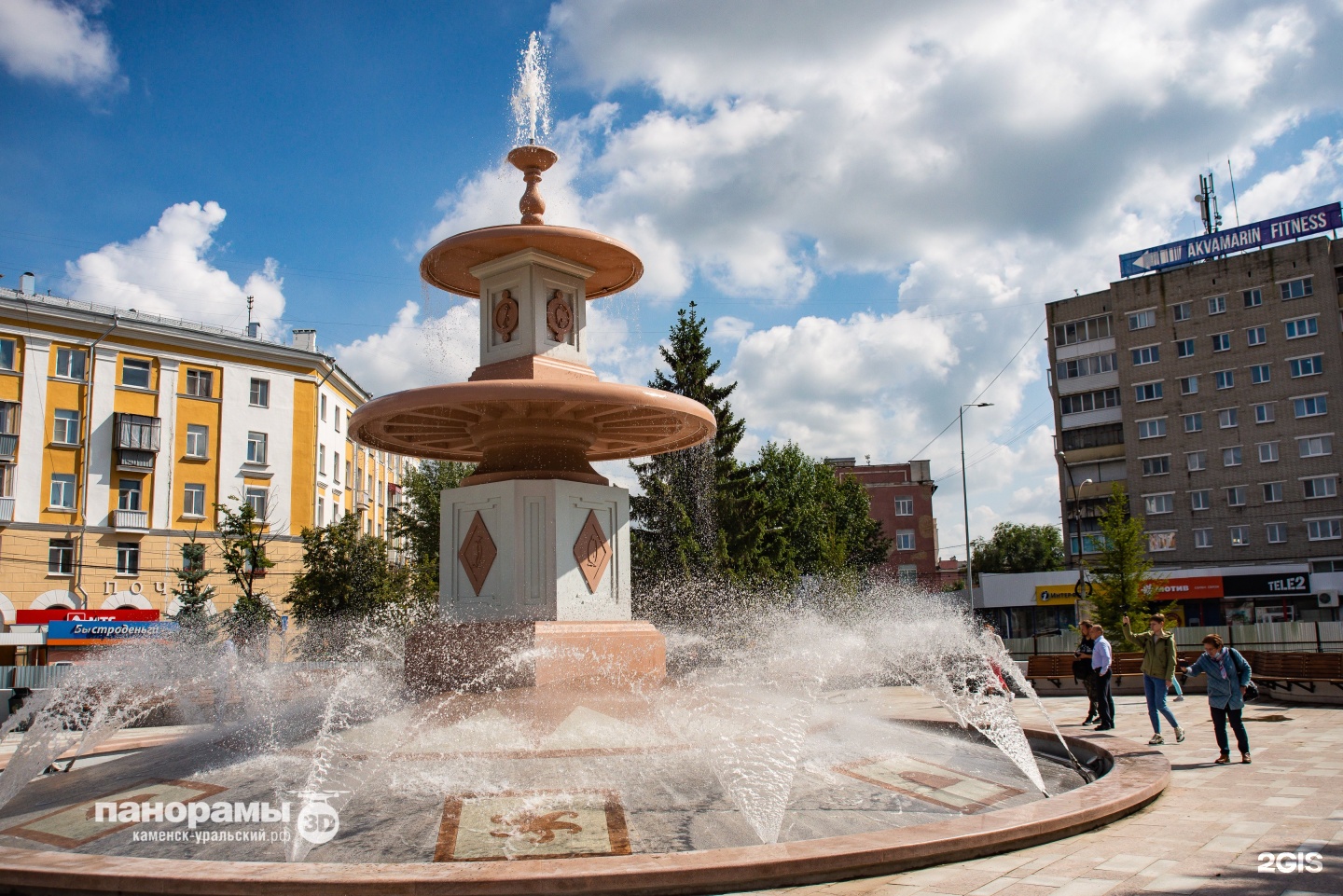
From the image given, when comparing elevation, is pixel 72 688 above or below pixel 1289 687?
above

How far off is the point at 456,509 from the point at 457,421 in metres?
0.92

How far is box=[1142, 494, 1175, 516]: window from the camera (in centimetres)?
4488

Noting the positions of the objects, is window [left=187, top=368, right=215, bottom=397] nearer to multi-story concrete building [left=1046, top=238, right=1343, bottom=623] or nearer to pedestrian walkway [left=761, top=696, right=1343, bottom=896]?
A: pedestrian walkway [left=761, top=696, right=1343, bottom=896]

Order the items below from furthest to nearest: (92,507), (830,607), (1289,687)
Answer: (92,507) → (830,607) → (1289,687)

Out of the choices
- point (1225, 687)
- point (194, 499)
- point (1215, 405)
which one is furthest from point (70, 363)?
point (1215, 405)

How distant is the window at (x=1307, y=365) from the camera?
41.5 metres

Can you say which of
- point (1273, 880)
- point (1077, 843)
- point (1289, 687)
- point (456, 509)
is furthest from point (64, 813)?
point (1289, 687)

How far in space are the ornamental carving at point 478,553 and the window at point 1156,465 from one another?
4385 cm

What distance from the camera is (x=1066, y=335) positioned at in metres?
49.4

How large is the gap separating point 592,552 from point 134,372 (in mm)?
31572

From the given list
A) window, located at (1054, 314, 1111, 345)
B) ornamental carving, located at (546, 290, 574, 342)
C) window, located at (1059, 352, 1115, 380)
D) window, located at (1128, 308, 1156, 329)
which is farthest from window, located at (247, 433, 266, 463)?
window, located at (1128, 308, 1156, 329)

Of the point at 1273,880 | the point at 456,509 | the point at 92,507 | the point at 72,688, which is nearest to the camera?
the point at 1273,880

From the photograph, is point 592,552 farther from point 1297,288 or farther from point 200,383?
point 1297,288

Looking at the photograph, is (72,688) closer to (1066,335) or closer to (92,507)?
(92,507)
